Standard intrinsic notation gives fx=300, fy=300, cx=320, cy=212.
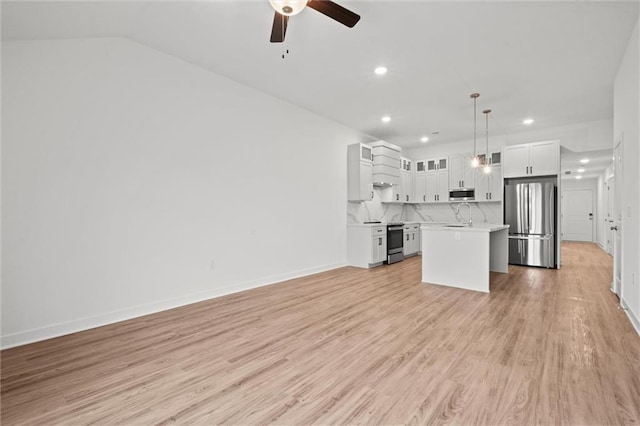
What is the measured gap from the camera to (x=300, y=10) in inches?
80.4

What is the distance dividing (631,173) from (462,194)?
13.8 ft

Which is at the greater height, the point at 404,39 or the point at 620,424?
the point at 404,39

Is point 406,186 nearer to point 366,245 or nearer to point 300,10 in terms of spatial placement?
point 366,245

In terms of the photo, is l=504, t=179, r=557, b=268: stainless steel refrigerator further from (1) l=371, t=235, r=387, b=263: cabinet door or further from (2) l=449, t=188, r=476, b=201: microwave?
(1) l=371, t=235, r=387, b=263: cabinet door

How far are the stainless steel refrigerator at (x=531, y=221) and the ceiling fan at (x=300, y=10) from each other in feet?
18.5

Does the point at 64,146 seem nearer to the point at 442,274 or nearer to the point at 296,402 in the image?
the point at 296,402

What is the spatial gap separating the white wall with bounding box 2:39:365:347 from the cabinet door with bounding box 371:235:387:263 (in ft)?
6.60

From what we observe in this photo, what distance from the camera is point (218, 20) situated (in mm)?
2941

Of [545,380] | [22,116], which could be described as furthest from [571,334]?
[22,116]

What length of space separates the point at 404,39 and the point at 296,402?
3494mm

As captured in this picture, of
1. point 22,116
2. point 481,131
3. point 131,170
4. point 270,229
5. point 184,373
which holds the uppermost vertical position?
point 481,131

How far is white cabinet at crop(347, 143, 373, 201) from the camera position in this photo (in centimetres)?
638

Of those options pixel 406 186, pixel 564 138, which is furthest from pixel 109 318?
pixel 564 138

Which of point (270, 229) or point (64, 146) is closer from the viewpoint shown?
point (64, 146)
